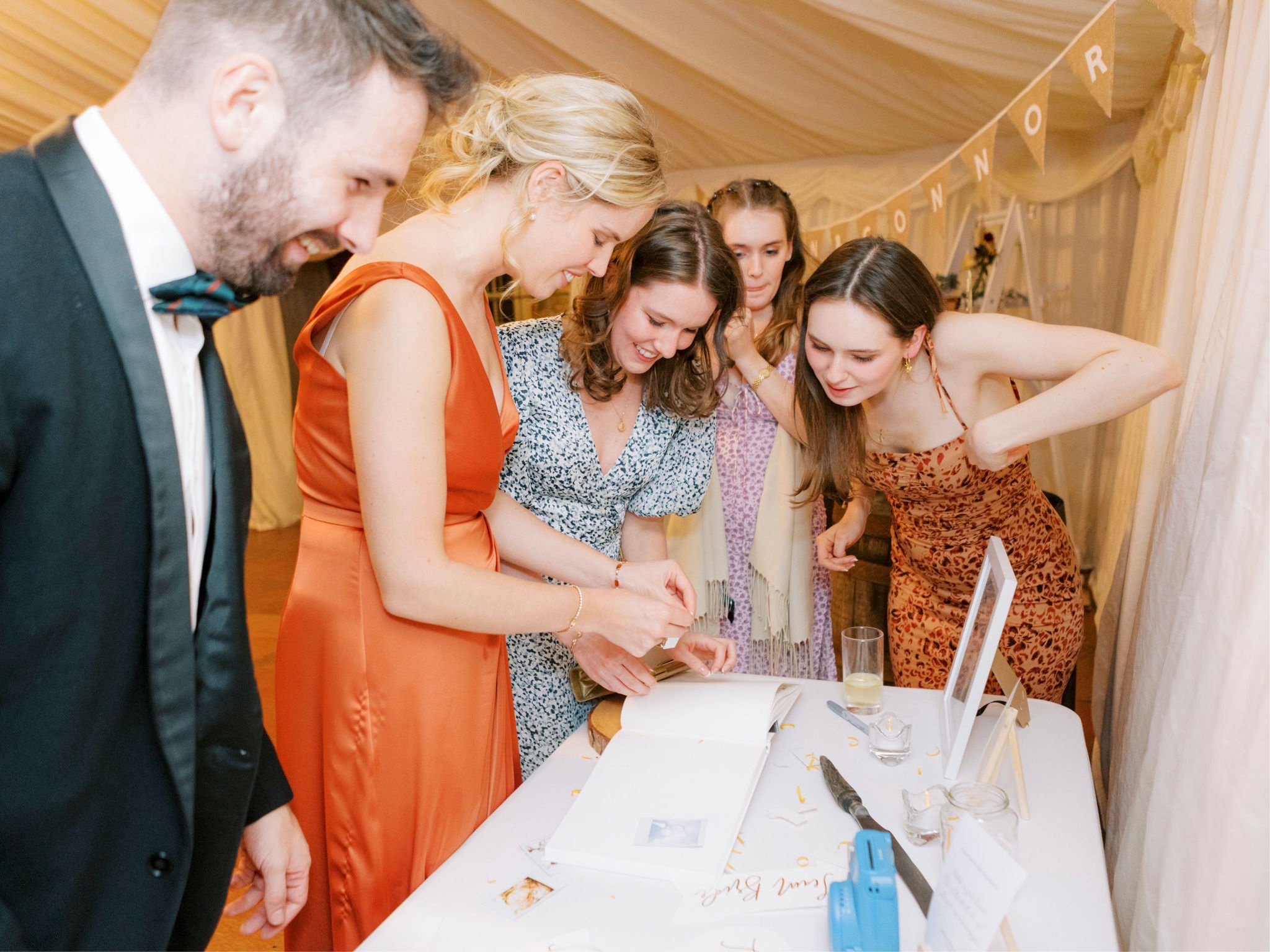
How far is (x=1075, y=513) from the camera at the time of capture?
561 centimetres

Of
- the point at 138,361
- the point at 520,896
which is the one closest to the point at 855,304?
the point at 520,896

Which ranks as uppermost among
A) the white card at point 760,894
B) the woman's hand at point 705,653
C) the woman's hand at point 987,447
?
the woman's hand at point 987,447

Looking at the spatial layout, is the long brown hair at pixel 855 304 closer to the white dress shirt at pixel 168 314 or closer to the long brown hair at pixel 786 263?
the long brown hair at pixel 786 263

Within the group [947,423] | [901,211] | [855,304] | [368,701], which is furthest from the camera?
[901,211]

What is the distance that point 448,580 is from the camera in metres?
1.22

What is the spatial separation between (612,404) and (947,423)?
702mm

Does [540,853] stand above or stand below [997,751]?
below

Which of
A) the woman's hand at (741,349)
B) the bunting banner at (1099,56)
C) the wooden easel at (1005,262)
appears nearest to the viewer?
the bunting banner at (1099,56)

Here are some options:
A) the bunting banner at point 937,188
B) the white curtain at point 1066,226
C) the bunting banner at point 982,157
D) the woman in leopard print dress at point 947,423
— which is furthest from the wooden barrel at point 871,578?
the white curtain at point 1066,226

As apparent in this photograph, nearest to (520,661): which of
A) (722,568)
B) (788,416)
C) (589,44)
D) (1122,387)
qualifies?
(722,568)

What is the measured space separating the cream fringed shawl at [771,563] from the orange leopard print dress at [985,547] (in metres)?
0.24

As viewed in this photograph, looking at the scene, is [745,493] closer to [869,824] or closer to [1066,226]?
[869,824]

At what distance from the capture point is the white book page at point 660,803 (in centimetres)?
110

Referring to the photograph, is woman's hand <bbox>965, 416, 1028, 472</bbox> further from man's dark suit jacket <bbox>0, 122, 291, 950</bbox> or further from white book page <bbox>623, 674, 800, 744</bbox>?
man's dark suit jacket <bbox>0, 122, 291, 950</bbox>
